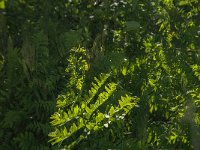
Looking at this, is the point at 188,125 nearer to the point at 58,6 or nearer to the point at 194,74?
the point at 194,74

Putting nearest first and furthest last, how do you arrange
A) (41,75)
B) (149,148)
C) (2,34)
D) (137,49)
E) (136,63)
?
(149,148)
(41,75)
(2,34)
(136,63)
(137,49)

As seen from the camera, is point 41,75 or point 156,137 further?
point 41,75

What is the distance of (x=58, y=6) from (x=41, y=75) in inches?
34.7

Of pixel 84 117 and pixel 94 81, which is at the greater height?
pixel 94 81

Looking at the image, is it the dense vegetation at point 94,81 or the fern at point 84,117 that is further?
the dense vegetation at point 94,81

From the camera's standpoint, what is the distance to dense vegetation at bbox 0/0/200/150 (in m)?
1.47

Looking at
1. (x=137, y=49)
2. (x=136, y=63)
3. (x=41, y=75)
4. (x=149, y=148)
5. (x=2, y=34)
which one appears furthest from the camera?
(x=137, y=49)

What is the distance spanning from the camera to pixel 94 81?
180 centimetres

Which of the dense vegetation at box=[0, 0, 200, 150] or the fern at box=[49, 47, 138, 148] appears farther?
the dense vegetation at box=[0, 0, 200, 150]

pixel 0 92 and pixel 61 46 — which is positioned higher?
pixel 61 46

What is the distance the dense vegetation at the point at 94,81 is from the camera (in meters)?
1.47

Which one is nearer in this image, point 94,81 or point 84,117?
point 84,117

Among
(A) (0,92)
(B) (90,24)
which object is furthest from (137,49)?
(A) (0,92)

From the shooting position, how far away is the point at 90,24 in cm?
254
